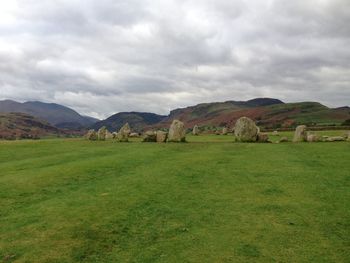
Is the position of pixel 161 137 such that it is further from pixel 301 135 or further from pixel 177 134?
pixel 301 135

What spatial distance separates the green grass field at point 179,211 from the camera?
46.5 feet

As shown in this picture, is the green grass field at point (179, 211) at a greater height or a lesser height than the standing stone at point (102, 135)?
lesser

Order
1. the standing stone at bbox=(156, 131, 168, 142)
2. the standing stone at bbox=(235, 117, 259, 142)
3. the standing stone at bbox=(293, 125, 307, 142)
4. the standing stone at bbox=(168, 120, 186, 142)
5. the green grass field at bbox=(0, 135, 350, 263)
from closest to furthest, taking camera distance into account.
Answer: the green grass field at bbox=(0, 135, 350, 263) < the standing stone at bbox=(293, 125, 307, 142) < the standing stone at bbox=(235, 117, 259, 142) < the standing stone at bbox=(168, 120, 186, 142) < the standing stone at bbox=(156, 131, 168, 142)

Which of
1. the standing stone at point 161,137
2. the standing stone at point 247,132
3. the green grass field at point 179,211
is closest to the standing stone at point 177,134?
the standing stone at point 161,137

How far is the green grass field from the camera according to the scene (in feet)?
46.5

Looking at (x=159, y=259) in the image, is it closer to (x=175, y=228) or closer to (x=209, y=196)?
(x=175, y=228)

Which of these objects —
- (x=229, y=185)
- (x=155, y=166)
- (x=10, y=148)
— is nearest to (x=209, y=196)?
(x=229, y=185)

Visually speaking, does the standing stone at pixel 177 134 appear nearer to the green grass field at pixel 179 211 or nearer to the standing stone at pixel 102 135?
the standing stone at pixel 102 135

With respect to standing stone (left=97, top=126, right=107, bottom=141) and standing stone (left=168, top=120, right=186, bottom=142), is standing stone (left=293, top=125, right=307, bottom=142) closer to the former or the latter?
standing stone (left=168, top=120, right=186, bottom=142)

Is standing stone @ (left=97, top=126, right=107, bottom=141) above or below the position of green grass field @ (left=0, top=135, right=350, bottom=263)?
above

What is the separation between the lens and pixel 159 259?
13516 millimetres

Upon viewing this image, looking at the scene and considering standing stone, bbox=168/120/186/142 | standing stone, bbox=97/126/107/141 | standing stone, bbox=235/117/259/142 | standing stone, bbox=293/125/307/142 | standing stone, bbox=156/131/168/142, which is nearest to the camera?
standing stone, bbox=293/125/307/142

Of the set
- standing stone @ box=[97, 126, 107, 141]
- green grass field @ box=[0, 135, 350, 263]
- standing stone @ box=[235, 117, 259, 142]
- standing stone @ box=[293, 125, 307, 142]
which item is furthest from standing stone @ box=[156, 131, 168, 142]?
green grass field @ box=[0, 135, 350, 263]

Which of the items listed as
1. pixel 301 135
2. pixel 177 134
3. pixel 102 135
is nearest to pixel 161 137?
pixel 177 134
